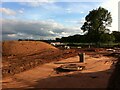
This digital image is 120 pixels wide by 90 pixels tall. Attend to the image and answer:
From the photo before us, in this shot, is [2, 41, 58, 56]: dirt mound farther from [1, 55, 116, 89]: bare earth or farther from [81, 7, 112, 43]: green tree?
[81, 7, 112, 43]: green tree

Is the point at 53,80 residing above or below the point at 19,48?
below

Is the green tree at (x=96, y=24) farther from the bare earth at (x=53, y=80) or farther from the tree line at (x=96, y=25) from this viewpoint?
the bare earth at (x=53, y=80)

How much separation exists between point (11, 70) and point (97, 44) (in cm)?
3180

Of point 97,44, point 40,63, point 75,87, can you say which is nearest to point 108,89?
point 75,87

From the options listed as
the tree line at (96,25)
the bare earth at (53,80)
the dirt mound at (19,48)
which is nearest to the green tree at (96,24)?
the tree line at (96,25)

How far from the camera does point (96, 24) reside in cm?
4947

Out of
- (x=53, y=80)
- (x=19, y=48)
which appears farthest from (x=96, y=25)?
(x=53, y=80)

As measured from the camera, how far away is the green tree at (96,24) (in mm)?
49838

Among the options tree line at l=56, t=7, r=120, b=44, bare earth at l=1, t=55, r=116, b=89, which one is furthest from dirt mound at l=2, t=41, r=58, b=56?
tree line at l=56, t=7, r=120, b=44

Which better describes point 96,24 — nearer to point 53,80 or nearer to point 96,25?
point 96,25

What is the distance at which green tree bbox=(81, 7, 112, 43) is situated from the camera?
4984 centimetres

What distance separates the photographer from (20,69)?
18.7 metres

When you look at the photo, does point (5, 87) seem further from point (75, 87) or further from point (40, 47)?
point (40, 47)

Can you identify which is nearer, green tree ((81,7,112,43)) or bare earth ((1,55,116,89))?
bare earth ((1,55,116,89))
